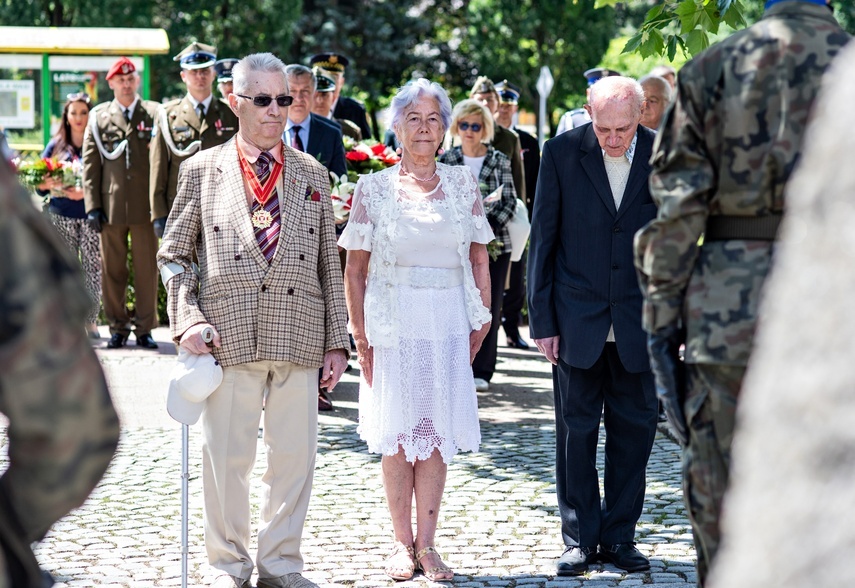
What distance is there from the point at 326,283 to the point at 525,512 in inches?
80.8

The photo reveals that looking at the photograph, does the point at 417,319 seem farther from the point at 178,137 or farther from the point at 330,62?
the point at 330,62

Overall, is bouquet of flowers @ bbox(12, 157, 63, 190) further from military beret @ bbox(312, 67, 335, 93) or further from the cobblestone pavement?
the cobblestone pavement

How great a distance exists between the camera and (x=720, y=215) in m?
3.54

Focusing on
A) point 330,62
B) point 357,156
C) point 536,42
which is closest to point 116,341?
point 330,62

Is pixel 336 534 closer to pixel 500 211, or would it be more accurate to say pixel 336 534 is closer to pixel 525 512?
pixel 525 512

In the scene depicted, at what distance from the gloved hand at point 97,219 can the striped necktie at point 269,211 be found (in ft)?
23.6

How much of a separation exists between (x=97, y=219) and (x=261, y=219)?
24.0ft

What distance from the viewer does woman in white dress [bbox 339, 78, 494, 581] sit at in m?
5.76

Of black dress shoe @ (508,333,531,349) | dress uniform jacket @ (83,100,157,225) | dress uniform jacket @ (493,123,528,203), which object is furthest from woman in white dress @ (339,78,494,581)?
black dress shoe @ (508,333,531,349)

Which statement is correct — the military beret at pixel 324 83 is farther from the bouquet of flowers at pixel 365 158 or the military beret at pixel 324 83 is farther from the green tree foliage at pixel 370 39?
the green tree foliage at pixel 370 39

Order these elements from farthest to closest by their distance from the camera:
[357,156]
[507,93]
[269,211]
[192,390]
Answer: [507,93] → [357,156] → [269,211] → [192,390]

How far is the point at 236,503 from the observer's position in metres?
5.38

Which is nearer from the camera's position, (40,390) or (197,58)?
(40,390)

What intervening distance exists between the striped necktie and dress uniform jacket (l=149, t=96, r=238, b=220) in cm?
534
